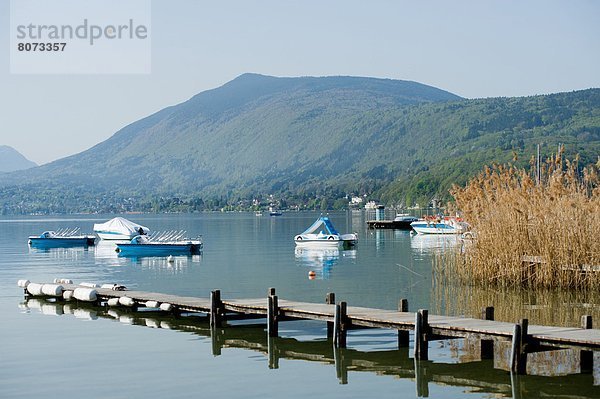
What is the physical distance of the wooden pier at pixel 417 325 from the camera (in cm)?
1998

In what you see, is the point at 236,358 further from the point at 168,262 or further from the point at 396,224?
the point at 396,224

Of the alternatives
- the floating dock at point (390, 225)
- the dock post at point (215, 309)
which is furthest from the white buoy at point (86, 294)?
the floating dock at point (390, 225)

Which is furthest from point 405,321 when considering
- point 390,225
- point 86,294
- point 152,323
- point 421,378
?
point 390,225

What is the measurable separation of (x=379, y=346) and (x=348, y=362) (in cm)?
195

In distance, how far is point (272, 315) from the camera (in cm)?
2566

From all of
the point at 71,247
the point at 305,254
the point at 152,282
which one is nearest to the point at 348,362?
the point at 152,282

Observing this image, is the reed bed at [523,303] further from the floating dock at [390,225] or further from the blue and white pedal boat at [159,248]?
the floating dock at [390,225]

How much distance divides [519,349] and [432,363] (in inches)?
101

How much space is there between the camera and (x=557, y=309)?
95.7 feet

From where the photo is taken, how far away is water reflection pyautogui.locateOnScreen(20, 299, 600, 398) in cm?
1966

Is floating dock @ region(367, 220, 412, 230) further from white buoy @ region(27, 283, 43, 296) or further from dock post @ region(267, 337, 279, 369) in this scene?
dock post @ region(267, 337, 279, 369)

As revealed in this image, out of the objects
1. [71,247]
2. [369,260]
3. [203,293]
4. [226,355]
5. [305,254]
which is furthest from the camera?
[71,247]

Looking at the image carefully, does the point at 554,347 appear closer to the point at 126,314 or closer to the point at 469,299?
the point at 469,299

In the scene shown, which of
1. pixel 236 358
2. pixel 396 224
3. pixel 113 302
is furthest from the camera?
pixel 396 224
